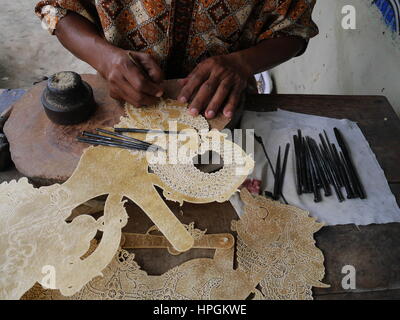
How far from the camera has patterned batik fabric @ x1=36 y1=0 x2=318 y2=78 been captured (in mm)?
1140

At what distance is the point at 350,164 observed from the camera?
1.11 meters

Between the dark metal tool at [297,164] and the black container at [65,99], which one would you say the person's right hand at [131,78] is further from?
the dark metal tool at [297,164]

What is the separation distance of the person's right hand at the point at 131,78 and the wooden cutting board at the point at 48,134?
62mm

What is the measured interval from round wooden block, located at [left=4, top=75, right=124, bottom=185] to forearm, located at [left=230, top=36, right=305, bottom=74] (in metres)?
0.47

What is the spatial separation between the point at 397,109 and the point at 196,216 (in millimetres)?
1097

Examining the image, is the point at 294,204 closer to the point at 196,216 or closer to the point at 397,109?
the point at 196,216

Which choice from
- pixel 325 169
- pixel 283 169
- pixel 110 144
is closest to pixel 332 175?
pixel 325 169

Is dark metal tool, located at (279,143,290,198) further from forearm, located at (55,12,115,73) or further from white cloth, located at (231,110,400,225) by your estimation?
forearm, located at (55,12,115,73)

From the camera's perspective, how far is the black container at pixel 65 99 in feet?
3.22

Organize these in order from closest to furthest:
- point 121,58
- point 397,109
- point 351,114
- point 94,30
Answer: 1. point 121,58
2. point 94,30
3. point 351,114
4. point 397,109

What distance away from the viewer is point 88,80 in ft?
3.92

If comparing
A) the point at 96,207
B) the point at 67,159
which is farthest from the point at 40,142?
the point at 96,207

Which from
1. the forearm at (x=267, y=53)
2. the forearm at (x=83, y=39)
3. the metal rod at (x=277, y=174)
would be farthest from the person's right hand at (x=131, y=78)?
the metal rod at (x=277, y=174)

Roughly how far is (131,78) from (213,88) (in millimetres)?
263
